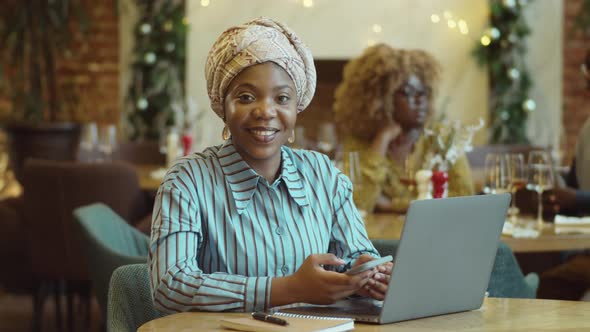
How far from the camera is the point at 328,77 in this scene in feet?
26.2

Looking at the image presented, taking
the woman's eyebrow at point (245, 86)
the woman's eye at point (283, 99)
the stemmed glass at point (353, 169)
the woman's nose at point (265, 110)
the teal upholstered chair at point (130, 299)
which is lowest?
the teal upholstered chair at point (130, 299)

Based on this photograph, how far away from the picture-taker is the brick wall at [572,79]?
7.81 m

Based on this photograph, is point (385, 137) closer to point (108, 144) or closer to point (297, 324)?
point (108, 144)

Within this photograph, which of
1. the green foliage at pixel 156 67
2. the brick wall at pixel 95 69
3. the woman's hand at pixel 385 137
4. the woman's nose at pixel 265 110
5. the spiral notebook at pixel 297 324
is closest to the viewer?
the spiral notebook at pixel 297 324

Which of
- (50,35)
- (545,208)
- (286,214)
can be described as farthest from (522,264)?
(50,35)

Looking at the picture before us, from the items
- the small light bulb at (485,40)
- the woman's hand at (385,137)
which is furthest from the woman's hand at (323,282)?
the small light bulb at (485,40)

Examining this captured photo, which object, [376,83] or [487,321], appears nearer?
[487,321]

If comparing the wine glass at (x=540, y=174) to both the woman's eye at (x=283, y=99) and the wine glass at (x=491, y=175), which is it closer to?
the wine glass at (x=491, y=175)

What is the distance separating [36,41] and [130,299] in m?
6.63

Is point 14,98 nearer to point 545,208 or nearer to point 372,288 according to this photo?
point 545,208

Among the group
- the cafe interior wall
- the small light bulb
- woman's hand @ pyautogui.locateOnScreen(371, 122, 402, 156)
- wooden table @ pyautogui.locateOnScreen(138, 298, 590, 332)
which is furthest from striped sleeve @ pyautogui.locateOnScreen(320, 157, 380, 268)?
the small light bulb

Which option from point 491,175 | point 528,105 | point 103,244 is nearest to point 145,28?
point 528,105

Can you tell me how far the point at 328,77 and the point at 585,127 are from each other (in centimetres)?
385

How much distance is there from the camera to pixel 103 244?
2902 mm
